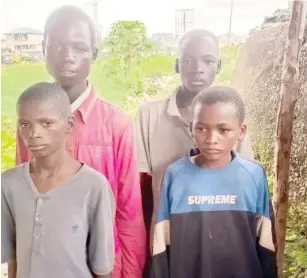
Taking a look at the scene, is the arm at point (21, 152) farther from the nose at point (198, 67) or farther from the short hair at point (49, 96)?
the nose at point (198, 67)

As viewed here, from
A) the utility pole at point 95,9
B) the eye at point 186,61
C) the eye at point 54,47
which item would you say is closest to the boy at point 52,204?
the eye at point 54,47

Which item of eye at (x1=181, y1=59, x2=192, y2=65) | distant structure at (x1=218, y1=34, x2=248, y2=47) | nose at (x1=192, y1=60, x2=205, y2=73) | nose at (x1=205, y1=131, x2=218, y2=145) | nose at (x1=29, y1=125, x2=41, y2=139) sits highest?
distant structure at (x1=218, y1=34, x2=248, y2=47)

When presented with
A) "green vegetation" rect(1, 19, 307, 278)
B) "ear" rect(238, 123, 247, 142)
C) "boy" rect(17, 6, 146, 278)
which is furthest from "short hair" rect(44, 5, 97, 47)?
"ear" rect(238, 123, 247, 142)

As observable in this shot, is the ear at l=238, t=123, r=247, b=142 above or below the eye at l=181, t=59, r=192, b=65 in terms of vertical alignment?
below

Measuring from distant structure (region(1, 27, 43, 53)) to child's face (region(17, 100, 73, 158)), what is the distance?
16 centimetres

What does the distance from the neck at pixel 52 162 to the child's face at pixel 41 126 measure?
0.06 ft

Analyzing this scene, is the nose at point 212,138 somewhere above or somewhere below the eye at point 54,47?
below

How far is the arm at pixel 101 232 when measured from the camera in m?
1.52

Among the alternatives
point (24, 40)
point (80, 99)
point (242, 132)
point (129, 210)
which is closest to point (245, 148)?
point (242, 132)

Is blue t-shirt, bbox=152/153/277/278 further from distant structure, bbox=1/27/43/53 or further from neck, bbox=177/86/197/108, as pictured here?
distant structure, bbox=1/27/43/53

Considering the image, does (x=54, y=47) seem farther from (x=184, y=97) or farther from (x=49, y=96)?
(x=184, y=97)

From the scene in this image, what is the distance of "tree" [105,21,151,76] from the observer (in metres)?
1.56

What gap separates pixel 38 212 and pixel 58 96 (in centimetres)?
32

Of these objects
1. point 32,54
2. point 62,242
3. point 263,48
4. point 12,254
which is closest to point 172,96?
point 263,48
